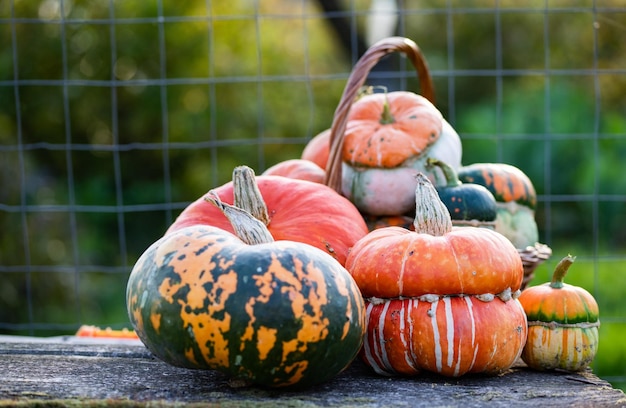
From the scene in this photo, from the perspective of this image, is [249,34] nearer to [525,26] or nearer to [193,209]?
[525,26]

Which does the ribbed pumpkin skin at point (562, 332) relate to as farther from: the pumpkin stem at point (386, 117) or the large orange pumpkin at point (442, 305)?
the pumpkin stem at point (386, 117)

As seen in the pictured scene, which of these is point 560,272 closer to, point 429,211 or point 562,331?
point 562,331

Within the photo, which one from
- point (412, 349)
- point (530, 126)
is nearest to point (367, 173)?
point (412, 349)

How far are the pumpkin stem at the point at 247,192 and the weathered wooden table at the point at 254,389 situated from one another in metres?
Answer: 0.39

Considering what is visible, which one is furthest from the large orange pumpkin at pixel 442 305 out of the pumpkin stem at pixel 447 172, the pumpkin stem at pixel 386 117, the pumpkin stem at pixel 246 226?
the pumpkin stem at pixel 386 117

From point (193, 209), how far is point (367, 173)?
52cm

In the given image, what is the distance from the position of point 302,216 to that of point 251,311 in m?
0.55

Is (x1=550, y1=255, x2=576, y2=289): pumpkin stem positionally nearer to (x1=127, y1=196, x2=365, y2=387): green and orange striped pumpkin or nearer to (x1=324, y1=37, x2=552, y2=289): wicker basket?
(x1=324, y1=37, x2=552, y2=289): wicker basket

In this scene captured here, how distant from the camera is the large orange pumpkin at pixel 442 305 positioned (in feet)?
5.44

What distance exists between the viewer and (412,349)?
5.50 feet

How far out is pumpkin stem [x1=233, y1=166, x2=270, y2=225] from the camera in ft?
5.82

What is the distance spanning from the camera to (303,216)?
1.98m

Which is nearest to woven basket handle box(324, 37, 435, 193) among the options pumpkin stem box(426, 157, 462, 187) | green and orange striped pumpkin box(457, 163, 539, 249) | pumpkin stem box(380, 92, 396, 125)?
pumpkin stem box(380, 92, 396, 125)

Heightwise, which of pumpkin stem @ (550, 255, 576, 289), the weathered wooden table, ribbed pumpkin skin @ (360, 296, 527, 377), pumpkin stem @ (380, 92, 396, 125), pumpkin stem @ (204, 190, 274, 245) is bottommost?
the weathered wooden table
